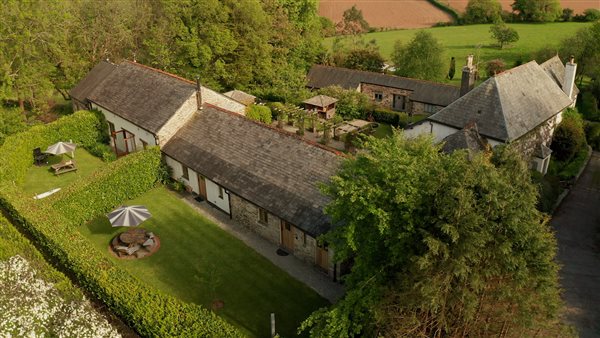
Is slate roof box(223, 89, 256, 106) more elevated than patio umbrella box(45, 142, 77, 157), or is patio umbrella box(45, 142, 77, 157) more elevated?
slate roof box(223, 89, 256, 106)

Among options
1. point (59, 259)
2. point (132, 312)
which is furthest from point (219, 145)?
point (132, 312)

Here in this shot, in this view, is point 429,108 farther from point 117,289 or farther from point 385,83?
point 117,289

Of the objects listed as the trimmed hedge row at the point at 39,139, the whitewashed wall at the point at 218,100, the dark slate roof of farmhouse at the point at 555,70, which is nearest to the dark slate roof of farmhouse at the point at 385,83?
the dark slate roof of farmhouse at the point at 555,70

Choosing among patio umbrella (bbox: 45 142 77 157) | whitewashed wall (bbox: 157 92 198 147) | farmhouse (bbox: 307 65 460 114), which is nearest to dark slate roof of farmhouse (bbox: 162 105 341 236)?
whitewashed wall (bbox: 157 92 198 147)

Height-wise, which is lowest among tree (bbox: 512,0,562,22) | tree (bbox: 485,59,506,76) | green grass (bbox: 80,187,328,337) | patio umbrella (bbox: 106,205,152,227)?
green grass (bbox: 80,187,328,337)

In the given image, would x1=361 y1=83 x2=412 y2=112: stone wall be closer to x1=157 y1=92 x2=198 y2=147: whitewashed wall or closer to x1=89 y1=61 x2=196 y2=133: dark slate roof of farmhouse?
x1=89 y1=61 x2=196 y2=133: dark slate roof of farmhouse

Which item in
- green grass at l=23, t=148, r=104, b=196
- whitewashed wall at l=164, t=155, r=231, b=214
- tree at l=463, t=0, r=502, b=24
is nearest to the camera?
whitewashed wall at l=164, t=155, r=231, b=214
